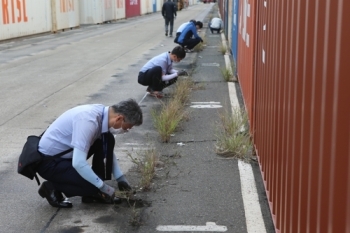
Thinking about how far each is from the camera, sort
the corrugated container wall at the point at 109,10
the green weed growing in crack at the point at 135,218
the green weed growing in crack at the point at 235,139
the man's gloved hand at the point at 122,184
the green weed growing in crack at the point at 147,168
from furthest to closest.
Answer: the corrugated container wall at the point at 109,10 < the green weed growing in crack at the point at 235,139 < the green weed growing in crack at the point at 147,168 < the man's gloved hand at the point at 122,184 < the green weed growing in crack at the point at 135,218

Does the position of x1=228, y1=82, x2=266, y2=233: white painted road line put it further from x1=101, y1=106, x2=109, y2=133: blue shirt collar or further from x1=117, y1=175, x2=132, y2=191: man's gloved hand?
x1=101, y1=106, x2=109, y2=133: blue shirt collar

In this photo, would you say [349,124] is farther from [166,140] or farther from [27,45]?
[27,45]

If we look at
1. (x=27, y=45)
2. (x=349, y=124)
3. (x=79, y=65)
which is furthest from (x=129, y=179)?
(x=27, y=45)

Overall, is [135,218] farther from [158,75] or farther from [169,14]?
[169,14]

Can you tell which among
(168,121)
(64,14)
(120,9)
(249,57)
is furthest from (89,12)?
(168,121)

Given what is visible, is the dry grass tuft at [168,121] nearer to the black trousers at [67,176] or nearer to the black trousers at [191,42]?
the black trousers at [67,176]

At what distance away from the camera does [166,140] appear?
27.3 feet

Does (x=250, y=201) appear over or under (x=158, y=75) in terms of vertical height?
under

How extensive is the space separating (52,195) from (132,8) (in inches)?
1982

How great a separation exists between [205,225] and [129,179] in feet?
5.14

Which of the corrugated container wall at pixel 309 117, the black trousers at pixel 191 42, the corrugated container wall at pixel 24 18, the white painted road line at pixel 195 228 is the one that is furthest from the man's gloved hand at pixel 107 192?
the corrugated container wall at pixel 24 18

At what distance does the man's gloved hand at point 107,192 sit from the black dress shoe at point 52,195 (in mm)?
366

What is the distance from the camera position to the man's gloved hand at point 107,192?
5488 millimetres

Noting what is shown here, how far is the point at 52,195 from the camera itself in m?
5.69
